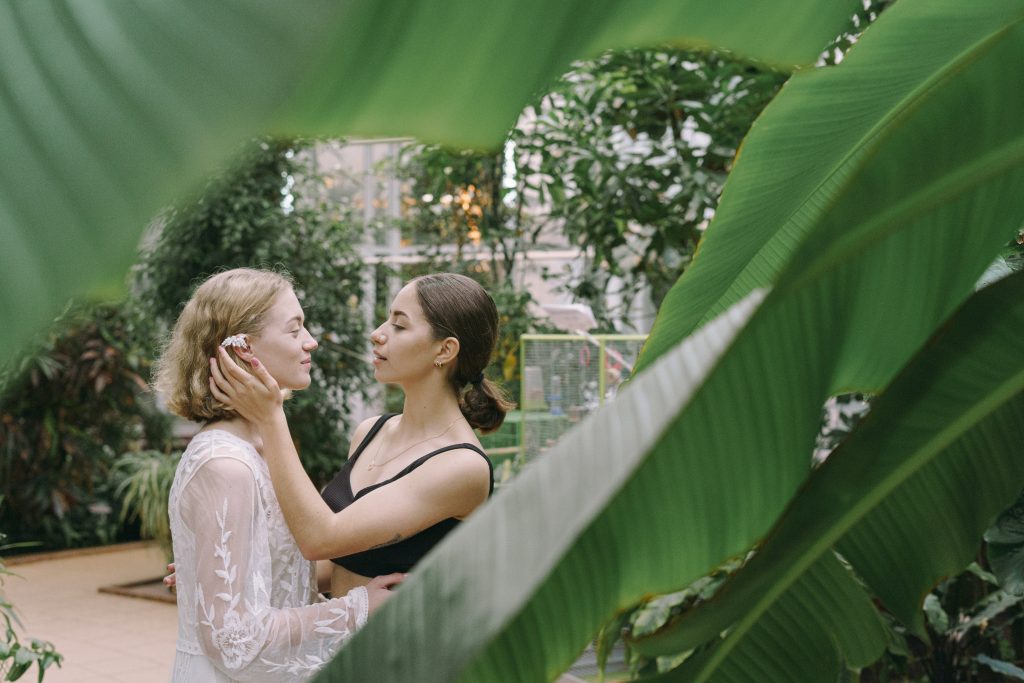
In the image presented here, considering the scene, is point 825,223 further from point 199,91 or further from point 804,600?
point 199,91

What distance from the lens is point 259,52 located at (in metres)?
0.22

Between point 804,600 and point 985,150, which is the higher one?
point 985,150

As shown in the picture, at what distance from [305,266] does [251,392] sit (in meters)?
5.91

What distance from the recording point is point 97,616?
6.48 meters

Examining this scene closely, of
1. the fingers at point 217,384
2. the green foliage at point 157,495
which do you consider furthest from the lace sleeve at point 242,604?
the green foliage at point 157,495

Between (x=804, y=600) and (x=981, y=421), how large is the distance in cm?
19

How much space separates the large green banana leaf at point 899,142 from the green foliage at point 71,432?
7.57 meters

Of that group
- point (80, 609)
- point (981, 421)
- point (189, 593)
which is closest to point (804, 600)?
point (981, 421)

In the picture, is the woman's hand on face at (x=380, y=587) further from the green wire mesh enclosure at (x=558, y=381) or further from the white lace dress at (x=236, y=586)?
the green wire mesh enclosure at (x=558, y=381)

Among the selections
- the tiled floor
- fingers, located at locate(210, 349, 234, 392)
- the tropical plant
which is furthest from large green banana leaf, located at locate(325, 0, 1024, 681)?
the tiled floor

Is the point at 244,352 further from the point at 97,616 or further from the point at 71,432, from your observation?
the point at 71,432

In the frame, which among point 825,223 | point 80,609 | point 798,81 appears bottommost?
point 80,609

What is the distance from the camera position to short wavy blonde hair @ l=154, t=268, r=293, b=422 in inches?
75.4

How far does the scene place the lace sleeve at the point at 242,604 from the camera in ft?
5.58
